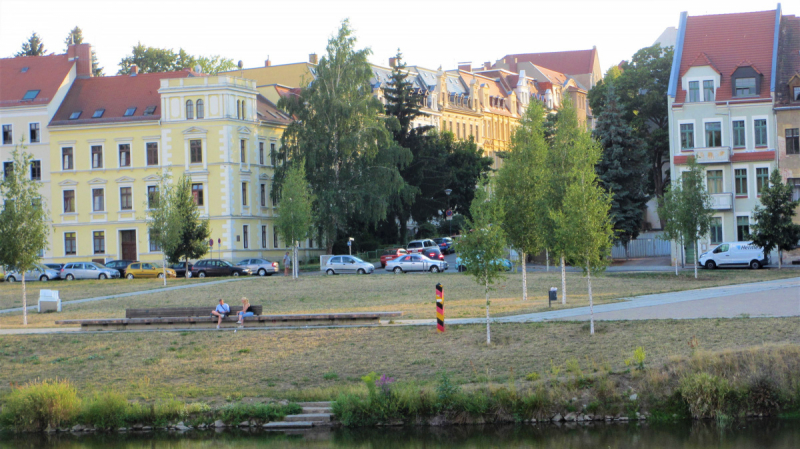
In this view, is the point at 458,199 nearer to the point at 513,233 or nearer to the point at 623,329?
the point at 513,233

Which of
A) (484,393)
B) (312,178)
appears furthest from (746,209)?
(484,393)

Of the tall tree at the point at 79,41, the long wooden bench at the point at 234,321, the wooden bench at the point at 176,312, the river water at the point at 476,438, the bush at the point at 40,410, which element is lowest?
the river water at the point at 476,438

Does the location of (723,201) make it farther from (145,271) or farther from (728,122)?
(145,271)

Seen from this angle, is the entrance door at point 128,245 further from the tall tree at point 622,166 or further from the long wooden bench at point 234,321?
the long wooden bench at point 234,321

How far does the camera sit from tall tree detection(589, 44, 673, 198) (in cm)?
7612

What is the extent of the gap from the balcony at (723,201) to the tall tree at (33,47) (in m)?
74.3

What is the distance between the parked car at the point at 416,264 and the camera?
60125 millimetres

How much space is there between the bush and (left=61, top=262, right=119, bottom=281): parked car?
46.0 metres

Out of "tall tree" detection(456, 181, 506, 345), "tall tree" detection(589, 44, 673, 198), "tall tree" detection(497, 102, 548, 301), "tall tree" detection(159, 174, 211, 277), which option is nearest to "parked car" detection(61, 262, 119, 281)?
"tall tree" detection(159, 174, 211, 277)

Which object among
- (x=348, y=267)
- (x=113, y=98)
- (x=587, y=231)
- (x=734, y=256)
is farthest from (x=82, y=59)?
(x=587, y=231)

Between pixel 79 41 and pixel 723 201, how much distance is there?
2867 inches

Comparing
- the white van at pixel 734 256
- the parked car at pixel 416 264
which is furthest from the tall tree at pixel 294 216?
the white van at pixel 734 256

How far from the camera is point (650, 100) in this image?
247 ft

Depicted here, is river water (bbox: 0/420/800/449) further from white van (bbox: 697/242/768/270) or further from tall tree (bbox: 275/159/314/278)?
white van (bbox: 697/242/768/270)
